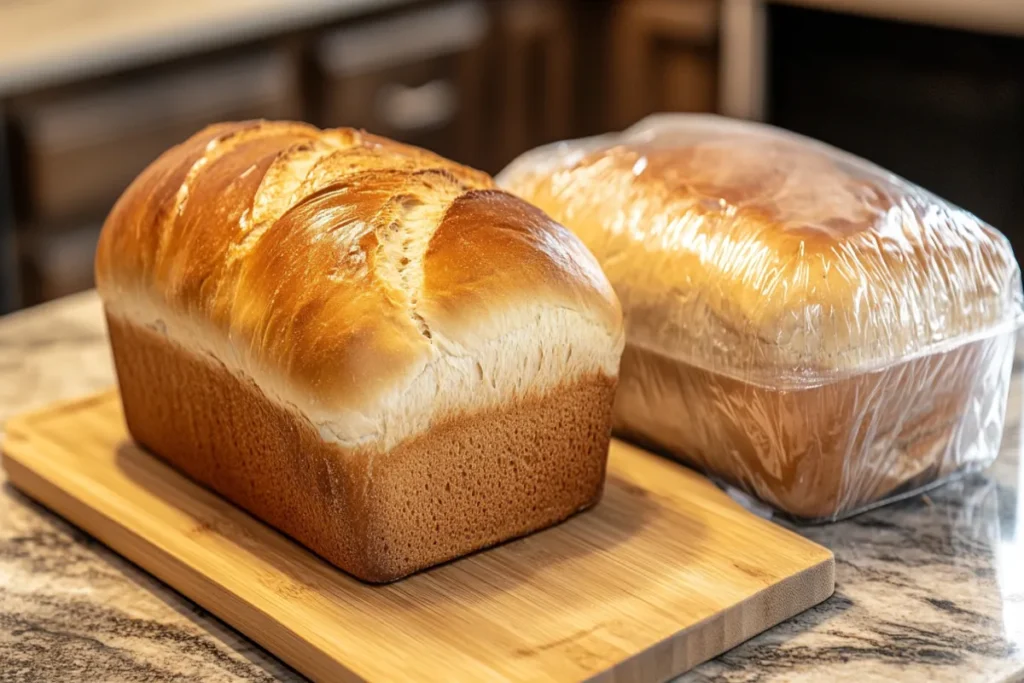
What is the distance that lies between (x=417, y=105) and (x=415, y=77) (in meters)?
0.06

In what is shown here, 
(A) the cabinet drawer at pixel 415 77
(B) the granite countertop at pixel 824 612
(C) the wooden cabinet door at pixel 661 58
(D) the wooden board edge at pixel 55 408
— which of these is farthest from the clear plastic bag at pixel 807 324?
(C) the wooden cabinet door at pixel 661 58

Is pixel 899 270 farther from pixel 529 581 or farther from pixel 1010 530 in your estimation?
pixel 529 581

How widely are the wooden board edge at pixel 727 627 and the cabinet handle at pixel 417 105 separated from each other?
2148 mm

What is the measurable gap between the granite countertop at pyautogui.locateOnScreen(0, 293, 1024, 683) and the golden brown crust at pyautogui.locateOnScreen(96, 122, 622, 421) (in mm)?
212

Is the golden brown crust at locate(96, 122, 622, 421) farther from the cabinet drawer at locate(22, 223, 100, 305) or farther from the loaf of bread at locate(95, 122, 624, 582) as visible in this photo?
the cabinet drawer at locate(22, 223, 100, 305)

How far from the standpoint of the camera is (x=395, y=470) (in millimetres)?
1070

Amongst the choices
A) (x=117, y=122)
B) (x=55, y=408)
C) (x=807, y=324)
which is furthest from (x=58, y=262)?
(x=807, y=324)

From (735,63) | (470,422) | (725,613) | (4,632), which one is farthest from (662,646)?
(735,63)

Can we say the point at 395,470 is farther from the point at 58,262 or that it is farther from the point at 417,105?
the point at 417,105

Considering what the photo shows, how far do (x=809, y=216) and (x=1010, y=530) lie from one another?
1.05 feet

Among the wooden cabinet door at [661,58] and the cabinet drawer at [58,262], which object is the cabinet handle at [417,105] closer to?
the wooden cabinet door at [661,58]

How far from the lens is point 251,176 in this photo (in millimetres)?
1217

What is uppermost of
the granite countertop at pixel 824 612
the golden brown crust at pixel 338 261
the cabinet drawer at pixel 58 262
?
the golden brown crust at pixel 338 261

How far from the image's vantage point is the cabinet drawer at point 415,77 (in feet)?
9.73
